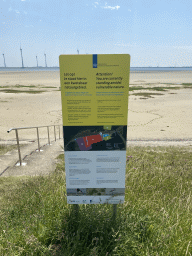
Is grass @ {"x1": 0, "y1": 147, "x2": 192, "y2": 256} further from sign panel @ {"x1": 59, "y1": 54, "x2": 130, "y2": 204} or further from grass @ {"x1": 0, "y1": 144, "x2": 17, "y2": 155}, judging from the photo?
grass @ {"x1": 0, "y1": 144, "x2": 17, "y2": 155}

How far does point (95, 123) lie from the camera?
95.9 inches

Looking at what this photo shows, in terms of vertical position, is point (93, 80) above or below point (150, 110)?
above

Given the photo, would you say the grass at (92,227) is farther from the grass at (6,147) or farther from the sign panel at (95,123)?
the grass at (6,147)

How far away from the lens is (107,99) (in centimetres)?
236

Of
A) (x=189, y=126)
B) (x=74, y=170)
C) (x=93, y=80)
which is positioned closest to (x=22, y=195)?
(x=74, y=170)

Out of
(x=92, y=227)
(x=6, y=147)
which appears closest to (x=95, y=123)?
(x=92, y=227)

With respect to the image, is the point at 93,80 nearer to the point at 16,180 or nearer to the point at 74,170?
the point at 74,170

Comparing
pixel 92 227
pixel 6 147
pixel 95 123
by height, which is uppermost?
pixel 95 123

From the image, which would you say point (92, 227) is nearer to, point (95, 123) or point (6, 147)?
point (95, 123)

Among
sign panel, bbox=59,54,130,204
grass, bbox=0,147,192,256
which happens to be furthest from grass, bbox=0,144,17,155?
sign panel, bbox=59,54,130,204

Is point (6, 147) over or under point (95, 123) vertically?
under

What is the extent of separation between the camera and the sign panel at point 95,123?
228cm

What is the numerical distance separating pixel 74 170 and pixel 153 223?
1228 mm

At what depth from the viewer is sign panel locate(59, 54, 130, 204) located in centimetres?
228
